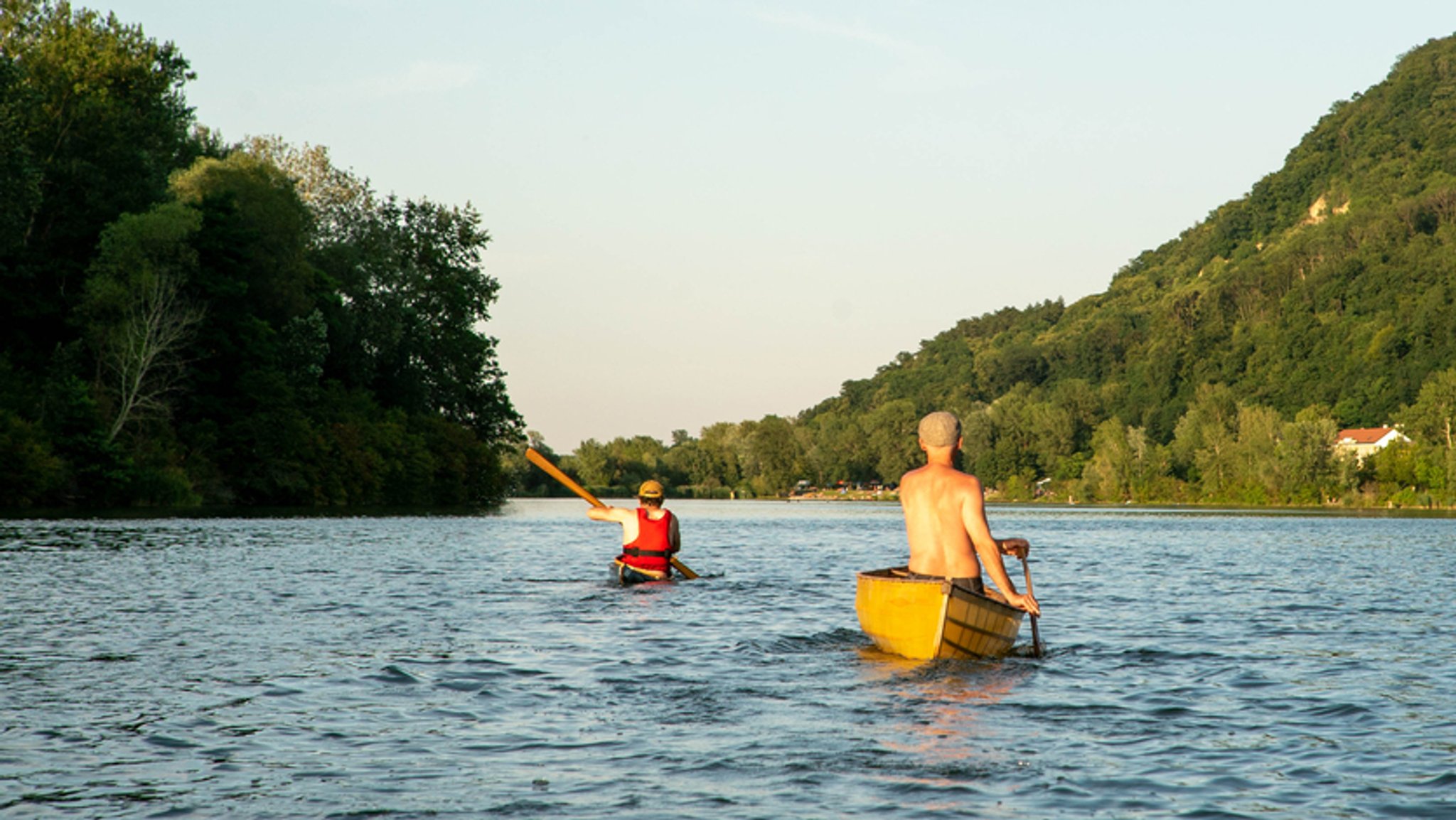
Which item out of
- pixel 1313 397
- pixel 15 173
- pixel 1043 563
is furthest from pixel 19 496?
pixel 1313 397

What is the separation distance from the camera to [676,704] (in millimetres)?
11336

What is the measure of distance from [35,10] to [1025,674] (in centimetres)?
6720

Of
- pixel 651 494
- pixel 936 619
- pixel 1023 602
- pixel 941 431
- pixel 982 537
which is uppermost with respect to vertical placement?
pixel 941 431

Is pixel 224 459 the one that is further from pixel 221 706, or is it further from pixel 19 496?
pixel 221 706

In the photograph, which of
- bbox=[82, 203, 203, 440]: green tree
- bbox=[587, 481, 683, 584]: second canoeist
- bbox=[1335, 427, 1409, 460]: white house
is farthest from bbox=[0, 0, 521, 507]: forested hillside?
bbox=[1335, 427, 1409, 460]: white house

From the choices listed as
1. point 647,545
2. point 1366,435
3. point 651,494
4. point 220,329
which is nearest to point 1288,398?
point 1366,435

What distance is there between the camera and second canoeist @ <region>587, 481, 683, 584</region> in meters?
22.5

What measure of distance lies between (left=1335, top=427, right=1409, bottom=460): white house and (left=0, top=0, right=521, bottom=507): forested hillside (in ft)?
316

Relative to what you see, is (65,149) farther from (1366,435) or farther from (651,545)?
(1366,435)

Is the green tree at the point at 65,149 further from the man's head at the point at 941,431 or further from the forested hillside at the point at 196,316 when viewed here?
the man's head at the point at 941,431

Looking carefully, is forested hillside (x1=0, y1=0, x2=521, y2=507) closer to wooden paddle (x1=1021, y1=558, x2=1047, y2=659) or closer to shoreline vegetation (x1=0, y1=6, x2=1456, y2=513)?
shoreline vegetation (x1=0, y1=6, x2=1456, y2=513)

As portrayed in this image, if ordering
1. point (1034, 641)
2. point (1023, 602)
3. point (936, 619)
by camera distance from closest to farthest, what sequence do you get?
point (936, 619)
point (1023, 602)
point (1034, 641)

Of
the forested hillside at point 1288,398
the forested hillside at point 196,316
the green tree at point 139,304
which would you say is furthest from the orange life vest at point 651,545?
the forested hillside at point 1288,398

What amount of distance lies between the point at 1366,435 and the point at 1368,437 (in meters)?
0.67
